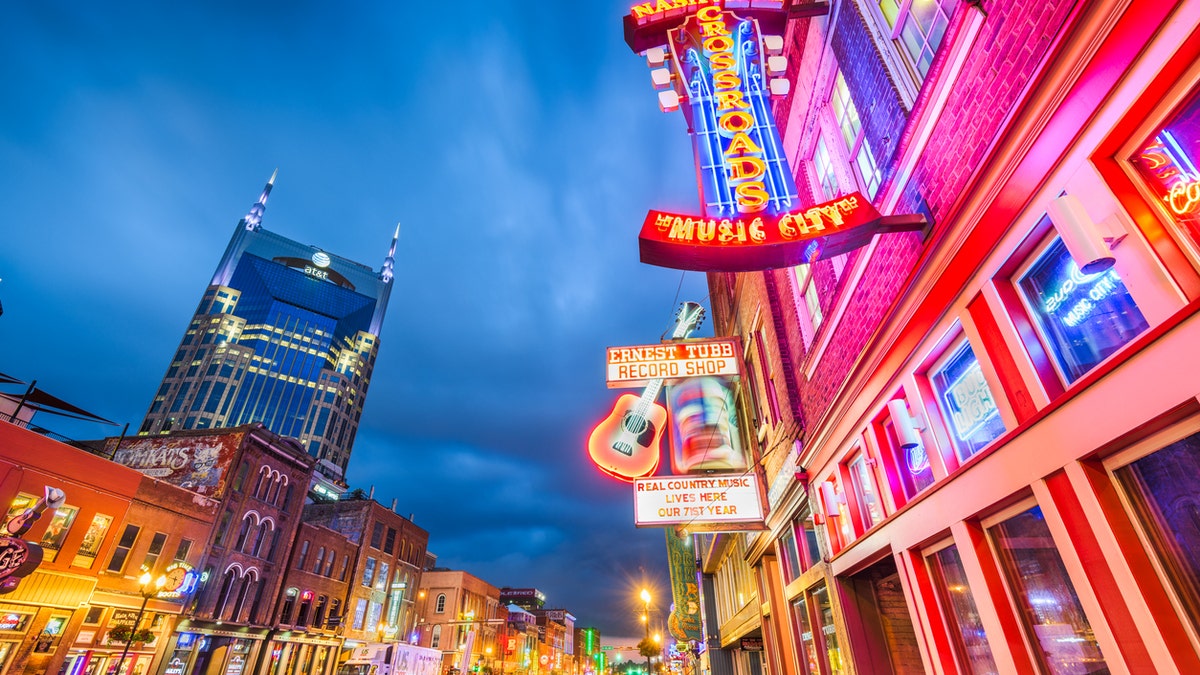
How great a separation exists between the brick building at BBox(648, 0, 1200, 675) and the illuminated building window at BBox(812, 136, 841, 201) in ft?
0.33

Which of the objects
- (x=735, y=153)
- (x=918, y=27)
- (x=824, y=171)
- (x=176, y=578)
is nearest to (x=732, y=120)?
(x=735, y=153)

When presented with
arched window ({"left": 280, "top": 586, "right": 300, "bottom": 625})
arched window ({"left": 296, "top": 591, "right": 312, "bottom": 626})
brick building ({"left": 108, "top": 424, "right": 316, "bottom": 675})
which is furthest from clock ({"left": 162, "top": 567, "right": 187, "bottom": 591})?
arched window ({"left": 296, "top": 591, "right": 312, "bottom": 626})

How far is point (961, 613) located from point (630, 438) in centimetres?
837

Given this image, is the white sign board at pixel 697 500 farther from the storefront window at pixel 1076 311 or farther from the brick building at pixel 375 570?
the brick building at pixel 375 570

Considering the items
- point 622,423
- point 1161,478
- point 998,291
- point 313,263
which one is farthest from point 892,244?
point 313,263

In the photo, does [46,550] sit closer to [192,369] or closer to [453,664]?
[453,664]

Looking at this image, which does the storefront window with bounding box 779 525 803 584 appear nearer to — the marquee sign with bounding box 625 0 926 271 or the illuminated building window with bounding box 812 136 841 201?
the illuminated building window with bounding box 812 136 841 201

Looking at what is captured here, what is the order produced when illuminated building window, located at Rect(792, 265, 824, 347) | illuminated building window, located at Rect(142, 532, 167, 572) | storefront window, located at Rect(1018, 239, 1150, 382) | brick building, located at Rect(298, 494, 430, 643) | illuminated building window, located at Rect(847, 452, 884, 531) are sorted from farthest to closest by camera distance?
brick building, located at Rect(298, 494, 430, 643), illuminated building window, located at Rect(142, 532, 167, 572), illuminated building window, located at Rect(792, 265, 824, 347), illuminated building window, located at Rect(847, 452, 884, 531), storefront window, located at Rect(1018, 239, 1150, 382)

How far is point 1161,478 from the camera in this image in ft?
10.6

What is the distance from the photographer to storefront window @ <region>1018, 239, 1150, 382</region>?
11.5 feet

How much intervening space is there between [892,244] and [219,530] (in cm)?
3588

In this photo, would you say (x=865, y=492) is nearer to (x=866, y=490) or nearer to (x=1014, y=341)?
(x=866, y=490)

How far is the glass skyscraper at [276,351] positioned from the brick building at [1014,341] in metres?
109

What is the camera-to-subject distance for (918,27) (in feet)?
21.1
